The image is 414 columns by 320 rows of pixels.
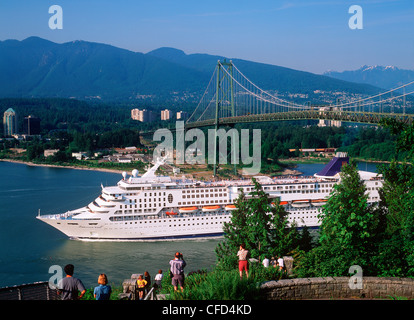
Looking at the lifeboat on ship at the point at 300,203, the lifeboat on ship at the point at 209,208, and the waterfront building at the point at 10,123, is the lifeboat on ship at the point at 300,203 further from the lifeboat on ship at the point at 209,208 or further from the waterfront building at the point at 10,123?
the waterfront building at the point at 10,123

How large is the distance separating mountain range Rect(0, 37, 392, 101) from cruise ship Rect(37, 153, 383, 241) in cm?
6322

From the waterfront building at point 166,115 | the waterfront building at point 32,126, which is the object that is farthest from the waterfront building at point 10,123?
the waterfront building at point 166,115

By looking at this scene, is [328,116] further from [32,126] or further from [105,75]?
[105,75]

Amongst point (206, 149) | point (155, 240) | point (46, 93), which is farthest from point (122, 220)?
point (46, 93)

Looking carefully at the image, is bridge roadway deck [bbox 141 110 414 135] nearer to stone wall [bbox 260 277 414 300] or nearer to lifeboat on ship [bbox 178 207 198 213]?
lifeboat on ship [bbox 178 207 198 213]

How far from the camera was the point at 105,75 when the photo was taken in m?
108

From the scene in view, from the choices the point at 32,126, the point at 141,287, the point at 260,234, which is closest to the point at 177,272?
the point at 141,287

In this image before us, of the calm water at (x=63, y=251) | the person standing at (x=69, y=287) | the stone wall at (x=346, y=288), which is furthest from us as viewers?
the calm water at (x=63, y=251)

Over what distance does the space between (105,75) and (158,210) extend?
102705 mm

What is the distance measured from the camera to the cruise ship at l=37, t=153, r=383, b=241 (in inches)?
331

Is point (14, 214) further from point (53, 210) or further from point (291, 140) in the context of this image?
point (291, 140)

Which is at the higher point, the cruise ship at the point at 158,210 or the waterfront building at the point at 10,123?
the waterfront building at the point at 10,123

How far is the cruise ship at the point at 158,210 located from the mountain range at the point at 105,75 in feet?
207

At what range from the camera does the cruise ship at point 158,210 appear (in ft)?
27.6
